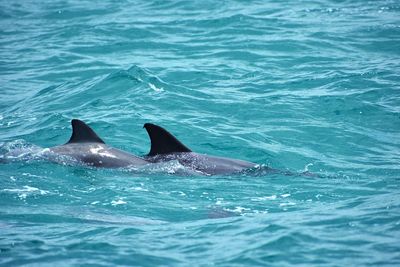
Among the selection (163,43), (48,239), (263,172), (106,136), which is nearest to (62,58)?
(163,43)

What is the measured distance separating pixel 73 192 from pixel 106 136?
4423 millimetres

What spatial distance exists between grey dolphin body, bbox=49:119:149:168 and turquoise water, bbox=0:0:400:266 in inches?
11.4

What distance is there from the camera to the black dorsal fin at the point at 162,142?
42.8ft

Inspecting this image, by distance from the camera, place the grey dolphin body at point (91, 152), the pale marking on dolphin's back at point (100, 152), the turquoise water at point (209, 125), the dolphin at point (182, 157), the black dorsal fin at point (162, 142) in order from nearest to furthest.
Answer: the turquoise water at point (209, 125) → the black dorsal fin at point (162, 142) → the dolphin at point (182, 157) → the grey dolphin body at point (91, 152) → the pale marking on dolphin's back at point (100, 152)

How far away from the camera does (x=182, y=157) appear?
44.0 feet

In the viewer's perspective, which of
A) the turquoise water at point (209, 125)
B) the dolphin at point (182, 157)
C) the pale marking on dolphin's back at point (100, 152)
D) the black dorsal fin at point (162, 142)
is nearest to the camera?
the turquoise water at point (209, 125)

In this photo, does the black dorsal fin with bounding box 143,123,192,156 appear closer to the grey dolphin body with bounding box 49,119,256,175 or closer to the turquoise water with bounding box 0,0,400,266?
the grey dolphin body with bounding box 49,119,256,175

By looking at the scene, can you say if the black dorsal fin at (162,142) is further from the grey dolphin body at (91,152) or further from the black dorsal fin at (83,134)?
the black dorsal fin at (83,134)

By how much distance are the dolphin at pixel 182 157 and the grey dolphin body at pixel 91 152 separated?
12.3 inches

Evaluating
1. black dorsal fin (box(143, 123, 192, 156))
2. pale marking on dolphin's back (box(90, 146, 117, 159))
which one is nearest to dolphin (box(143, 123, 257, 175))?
black dorsal fin (box(143, 123, 192, 156))

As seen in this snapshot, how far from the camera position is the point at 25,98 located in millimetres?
19922

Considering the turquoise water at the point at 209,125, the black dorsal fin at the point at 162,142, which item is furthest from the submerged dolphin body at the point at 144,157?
the turquoise water at the point at 209,125

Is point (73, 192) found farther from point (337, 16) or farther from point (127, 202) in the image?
point (337, 16)

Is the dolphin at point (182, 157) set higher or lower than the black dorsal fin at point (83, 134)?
lower
